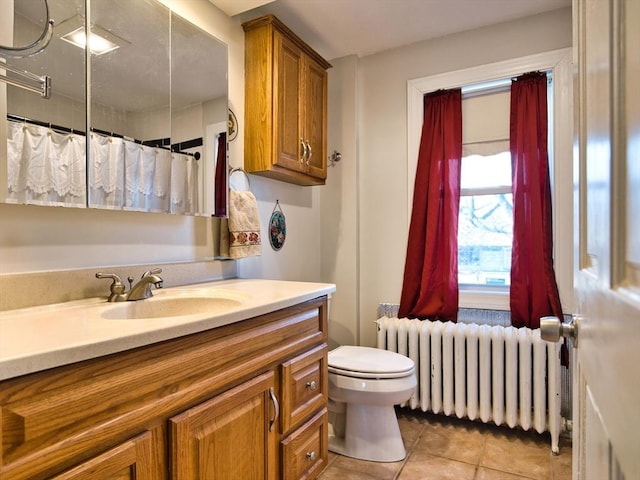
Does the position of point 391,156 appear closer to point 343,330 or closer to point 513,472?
point 343,330

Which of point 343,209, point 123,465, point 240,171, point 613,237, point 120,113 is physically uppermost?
point 120,113

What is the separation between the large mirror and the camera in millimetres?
1131

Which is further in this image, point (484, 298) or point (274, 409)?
point (484, 298)

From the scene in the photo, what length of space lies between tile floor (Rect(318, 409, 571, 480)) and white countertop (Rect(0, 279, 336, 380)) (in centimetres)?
104

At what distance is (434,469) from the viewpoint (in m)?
1.78

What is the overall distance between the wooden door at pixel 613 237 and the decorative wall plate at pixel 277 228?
177cm

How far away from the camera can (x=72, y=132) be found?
123 cm

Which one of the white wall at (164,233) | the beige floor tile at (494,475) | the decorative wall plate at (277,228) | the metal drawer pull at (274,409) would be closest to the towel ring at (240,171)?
the white wall at (164,233)

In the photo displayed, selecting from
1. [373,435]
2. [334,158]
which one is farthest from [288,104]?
[373,435]

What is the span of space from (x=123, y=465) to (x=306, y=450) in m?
0.84

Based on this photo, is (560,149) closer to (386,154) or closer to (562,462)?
(386,154)

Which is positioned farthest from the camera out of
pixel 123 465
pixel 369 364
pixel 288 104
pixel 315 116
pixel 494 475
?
pixel 315 116

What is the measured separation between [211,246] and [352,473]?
128cm

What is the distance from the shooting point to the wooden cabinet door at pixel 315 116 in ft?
6.98
